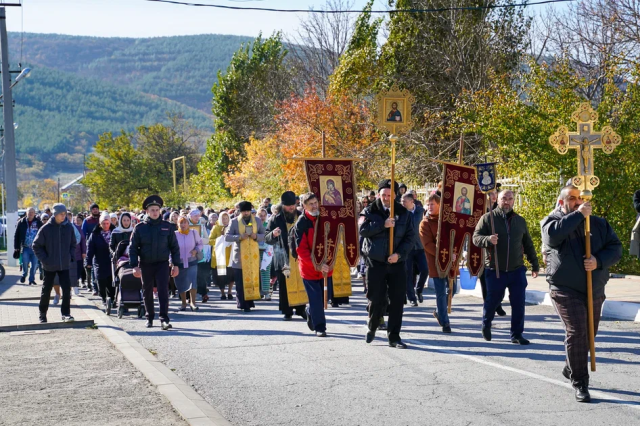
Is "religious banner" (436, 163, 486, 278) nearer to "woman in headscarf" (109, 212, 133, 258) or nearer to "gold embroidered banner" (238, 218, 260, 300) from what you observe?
"gold embroidered banner" (238, 218, 260, 300)

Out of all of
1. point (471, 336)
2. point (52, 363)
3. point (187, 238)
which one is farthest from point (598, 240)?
point (187, 238)

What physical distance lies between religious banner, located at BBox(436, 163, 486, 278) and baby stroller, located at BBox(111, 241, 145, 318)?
4.90m

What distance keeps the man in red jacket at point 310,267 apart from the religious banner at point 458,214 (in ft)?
5.72

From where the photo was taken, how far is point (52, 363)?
9.88 m

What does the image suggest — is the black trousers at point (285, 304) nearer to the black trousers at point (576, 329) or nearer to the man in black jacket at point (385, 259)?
the man in black jacket at point (385, 259)

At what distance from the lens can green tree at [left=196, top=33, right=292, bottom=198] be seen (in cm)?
5572

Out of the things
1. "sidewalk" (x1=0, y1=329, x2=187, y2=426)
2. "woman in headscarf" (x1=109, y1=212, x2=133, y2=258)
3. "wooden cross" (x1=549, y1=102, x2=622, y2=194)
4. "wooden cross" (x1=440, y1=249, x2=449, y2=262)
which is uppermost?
"wooden cross" (x1=549, y1=102, x2=622, y2=194)

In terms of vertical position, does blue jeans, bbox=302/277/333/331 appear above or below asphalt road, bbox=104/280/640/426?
above

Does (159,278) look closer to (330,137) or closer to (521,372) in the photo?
(521,372)

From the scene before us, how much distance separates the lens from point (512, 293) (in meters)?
10.8

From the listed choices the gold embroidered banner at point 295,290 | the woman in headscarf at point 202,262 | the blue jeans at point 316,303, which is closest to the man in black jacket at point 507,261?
the blue jeans at point 316,303

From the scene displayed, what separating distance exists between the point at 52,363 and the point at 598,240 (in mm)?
5886

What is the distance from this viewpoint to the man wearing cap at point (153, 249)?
12.6m

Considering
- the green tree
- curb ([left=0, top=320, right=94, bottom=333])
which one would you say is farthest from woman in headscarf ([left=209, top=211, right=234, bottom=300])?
the green tree
